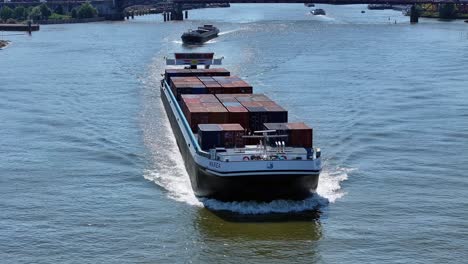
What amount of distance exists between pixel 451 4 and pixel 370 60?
3329 inches

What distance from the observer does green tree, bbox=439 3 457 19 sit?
147 meters

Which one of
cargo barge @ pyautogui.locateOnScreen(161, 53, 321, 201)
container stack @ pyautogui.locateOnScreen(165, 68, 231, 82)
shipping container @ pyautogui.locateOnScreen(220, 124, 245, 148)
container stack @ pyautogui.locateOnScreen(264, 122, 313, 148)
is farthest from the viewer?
container stack @ pyautogui.locateOnScreen(165, 68, 231, 82)

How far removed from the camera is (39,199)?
2672cm

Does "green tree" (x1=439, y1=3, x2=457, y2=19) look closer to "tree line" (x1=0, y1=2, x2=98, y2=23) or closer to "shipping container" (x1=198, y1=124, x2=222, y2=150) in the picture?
"tree line" (x1=0, y1=2, x2=98, y2=23)

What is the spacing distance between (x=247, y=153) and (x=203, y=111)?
5501 millimetres

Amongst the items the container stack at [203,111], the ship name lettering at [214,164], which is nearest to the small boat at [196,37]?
the container stack at [203,111]

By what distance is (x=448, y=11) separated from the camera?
147375 mm

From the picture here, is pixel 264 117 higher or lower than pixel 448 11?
higher

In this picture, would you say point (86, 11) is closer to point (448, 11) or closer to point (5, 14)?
point (5, 14)

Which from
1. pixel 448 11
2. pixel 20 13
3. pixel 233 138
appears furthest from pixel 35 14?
pixel 233 138

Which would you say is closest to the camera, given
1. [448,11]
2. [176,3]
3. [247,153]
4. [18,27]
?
[247,153]

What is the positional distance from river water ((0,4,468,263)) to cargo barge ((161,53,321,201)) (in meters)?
0.55

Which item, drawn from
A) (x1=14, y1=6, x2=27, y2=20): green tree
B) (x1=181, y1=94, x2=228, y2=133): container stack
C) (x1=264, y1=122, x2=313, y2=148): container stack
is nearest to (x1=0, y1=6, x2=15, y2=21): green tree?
(x1=14, y1=6, x2=27, y2=20): green tree

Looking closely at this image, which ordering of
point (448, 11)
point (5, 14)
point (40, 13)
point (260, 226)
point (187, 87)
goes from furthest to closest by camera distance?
point (5, 14), point (448, 11), point (40, 13), point (187, 87), point (260, 226)
